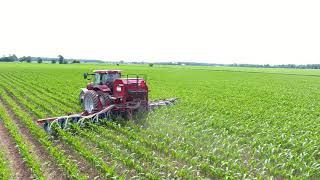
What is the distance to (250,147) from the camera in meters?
9.27

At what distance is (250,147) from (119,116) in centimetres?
499

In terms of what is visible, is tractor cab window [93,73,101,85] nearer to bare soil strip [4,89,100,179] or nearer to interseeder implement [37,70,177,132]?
interseeder implement [37,70,177,132]

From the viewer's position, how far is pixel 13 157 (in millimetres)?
8445

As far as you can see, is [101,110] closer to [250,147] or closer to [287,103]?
[250,147]

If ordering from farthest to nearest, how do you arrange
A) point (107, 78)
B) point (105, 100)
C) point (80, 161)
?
point (107, 78)
point (105, 100)
point (80, 161)

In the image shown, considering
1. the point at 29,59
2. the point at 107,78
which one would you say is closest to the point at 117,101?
the point at 107,78

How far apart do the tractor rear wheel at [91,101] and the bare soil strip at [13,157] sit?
3.08m

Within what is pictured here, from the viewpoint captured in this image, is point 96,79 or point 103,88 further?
point 96,79

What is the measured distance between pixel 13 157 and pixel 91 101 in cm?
478

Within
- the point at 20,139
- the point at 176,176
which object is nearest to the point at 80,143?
the point at 20,139

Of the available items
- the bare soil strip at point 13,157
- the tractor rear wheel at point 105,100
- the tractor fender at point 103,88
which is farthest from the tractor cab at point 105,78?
the bare soil strip at point 13,157

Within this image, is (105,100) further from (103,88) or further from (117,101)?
(103,88)

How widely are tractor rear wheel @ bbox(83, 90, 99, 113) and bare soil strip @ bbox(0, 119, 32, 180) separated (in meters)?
3.08

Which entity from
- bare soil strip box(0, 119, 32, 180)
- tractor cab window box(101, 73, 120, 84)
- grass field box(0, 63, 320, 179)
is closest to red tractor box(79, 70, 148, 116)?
tractor cab window box(101, 73, 120, 84)
